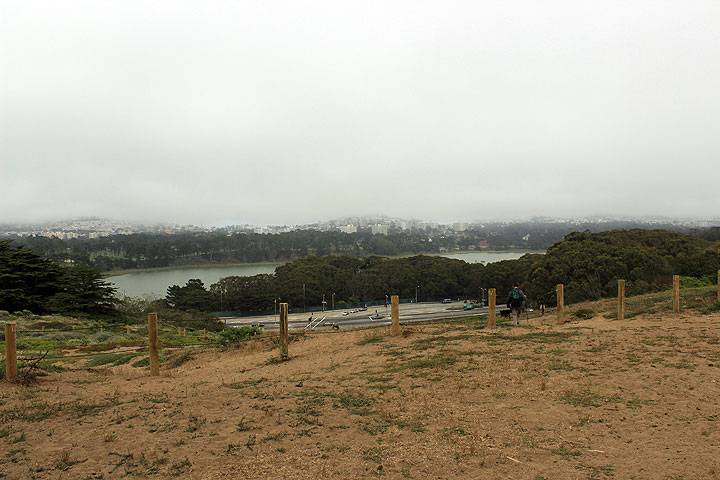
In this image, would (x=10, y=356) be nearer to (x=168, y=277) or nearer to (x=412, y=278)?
(x=412, y=278)

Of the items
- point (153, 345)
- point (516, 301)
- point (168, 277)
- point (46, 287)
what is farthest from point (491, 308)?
point (168, 277)

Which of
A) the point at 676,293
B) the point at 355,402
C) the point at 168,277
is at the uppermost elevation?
the point at 676,293

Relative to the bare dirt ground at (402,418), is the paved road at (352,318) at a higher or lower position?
lower

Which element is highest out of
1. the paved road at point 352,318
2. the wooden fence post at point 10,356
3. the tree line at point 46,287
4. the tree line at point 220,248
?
the wooden fence post at point 10,356

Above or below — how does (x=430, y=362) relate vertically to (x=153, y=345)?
below

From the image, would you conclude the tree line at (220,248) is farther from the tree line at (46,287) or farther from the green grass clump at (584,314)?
the green grass clump at (584,314)

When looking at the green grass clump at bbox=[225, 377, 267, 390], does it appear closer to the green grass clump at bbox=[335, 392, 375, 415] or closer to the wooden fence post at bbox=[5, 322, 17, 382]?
the green grass clump at bbox=[335, 392, 375, 415]

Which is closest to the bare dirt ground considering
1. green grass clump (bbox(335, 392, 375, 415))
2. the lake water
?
green grass clump (bbox(335, 392, 375, 415))

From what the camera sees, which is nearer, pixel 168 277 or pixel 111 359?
pixel 111 359

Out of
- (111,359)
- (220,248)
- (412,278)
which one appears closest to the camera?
(111,359)

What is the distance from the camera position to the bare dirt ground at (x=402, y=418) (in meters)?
4.14

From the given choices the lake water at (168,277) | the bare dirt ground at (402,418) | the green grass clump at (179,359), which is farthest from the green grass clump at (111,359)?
the lake water at (168,277)

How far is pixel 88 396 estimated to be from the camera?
6.83m

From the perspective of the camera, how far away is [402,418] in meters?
5.37
